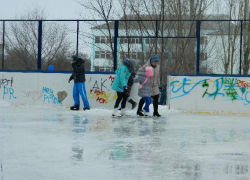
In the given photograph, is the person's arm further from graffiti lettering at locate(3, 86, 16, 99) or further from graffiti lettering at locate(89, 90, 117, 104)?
graffiti lettering at locate(3, 86, 16, 99)

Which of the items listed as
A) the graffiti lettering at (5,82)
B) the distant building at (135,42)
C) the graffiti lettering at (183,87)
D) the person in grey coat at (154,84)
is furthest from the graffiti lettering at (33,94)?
the graffiti lettering at (183,87)

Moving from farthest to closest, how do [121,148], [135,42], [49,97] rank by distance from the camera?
[135,42]
[49,97]
[121,148]

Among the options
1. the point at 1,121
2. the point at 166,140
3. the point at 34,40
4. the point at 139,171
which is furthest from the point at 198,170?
the point at 34,40

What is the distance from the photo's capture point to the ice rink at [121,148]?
650 cm

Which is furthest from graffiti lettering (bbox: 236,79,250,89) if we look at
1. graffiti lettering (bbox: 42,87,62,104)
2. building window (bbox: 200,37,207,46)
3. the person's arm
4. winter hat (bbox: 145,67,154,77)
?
graffiti lettering (bbox: 42,87,62,104)

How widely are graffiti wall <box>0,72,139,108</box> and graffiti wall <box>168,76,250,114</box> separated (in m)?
1.22

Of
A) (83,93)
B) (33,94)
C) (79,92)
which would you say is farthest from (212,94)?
(33,94)

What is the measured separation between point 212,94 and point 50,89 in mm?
4443

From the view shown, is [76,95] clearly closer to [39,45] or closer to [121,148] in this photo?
[39,45]

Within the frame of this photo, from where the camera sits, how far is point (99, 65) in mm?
16141

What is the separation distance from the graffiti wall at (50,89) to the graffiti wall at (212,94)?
1.22 m

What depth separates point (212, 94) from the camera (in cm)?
1520

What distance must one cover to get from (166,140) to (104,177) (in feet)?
10.6

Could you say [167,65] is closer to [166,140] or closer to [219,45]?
[219,45]
